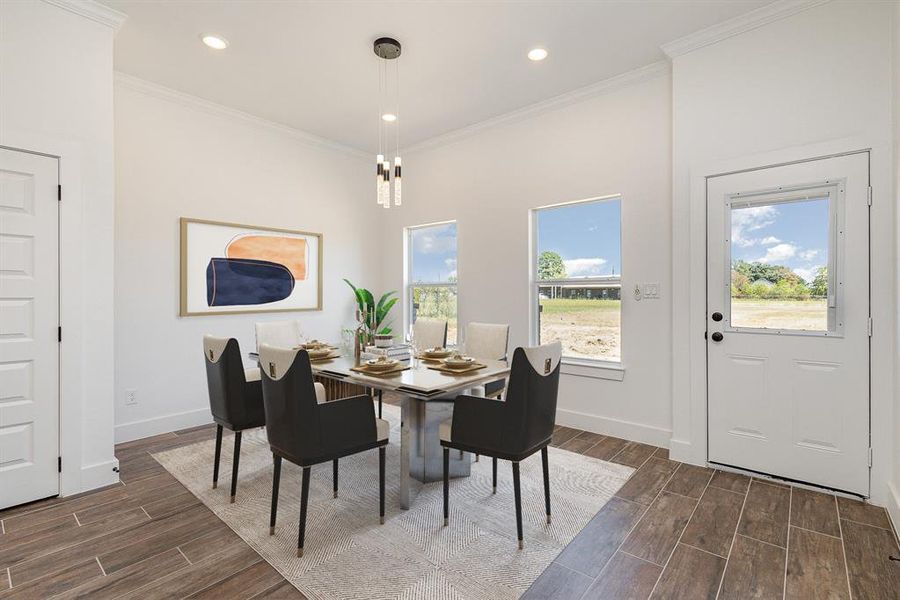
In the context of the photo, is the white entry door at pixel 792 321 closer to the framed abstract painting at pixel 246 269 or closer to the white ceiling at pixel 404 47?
the white ceiling at pixel 404 47

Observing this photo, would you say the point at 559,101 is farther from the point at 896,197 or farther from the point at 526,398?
the point at 526,398

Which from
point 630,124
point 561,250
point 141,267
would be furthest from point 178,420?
point 630,124

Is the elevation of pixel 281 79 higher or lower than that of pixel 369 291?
higher

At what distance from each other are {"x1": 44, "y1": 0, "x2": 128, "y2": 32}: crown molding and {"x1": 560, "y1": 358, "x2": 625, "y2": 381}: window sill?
4.23m

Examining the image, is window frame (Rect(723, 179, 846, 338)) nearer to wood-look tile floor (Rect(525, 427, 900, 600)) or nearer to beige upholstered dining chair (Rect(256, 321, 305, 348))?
wood-look tile floor (Rect(525, 427, 900, 600))

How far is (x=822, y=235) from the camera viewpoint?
2.67m

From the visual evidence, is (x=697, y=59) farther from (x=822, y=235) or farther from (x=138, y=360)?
(x=138, y=360)

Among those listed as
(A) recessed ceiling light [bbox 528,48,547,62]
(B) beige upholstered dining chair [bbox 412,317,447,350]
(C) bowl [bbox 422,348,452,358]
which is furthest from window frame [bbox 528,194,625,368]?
(C) bowl [bbox 422,348,452,358]

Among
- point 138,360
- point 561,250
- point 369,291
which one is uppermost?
point 561,250

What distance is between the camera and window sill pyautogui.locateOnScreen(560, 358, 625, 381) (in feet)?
12.0

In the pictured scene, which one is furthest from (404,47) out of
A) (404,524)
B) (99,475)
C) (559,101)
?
(99,475)

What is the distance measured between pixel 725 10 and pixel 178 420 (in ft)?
17.4

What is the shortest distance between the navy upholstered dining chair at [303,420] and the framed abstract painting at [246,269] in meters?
2.32

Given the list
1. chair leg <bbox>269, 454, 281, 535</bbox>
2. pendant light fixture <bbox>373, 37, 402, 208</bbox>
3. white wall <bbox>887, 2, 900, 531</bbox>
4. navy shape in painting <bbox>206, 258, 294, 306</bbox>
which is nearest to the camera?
chair leg <bbox>269, 454, 281, 535</bbox>
